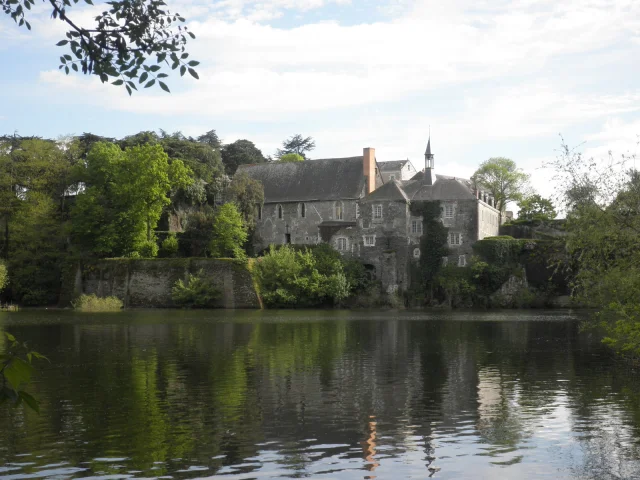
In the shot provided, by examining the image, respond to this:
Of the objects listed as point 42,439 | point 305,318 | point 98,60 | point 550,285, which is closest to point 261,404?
point 42,439

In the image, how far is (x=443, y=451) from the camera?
11461 millimetres

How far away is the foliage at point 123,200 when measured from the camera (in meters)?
58.2

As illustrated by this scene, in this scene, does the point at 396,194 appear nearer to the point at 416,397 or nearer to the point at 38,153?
the point at 38,153

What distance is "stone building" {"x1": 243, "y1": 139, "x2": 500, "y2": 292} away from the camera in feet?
202

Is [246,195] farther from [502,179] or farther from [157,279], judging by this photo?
[502,179]

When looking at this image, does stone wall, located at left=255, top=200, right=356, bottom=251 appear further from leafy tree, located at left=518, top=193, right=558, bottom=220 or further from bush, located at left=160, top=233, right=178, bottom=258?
leafy tree, located at left=518, top=193, right=558, bottom=220

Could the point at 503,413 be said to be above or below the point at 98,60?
below

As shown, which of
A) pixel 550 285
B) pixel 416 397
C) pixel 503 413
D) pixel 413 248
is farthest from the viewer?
pixel 413 248

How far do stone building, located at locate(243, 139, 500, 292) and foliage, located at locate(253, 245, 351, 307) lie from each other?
537 centimetres

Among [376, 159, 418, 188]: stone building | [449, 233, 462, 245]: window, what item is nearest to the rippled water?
[449, 233, 462, 245]: window

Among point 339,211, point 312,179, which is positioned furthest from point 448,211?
point 312,179

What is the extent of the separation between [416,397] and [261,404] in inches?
125

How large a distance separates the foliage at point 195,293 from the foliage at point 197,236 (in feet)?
24.9

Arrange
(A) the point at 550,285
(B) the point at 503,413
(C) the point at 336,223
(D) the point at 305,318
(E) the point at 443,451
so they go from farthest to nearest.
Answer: (C) the point at 336,223 → (A) the point at 550,285 → (D) the point at 305,318 → (B) the point at 503,413 → (E) the point at 443,451
